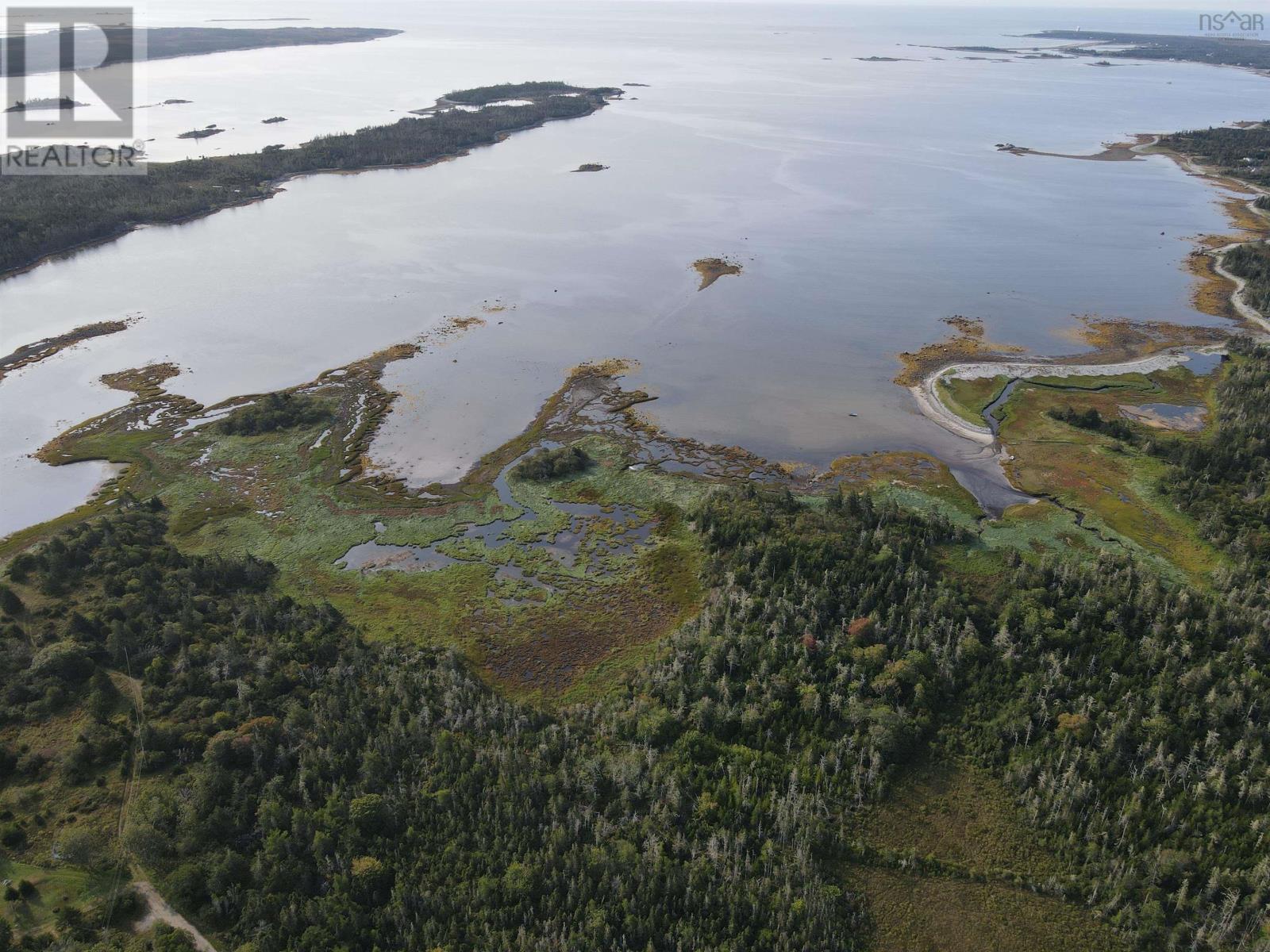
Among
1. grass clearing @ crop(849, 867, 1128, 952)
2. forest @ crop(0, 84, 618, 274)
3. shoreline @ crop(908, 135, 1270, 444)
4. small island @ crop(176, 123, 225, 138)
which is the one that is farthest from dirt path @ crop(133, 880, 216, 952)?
small island @ crop(176, 123, 225, 138)

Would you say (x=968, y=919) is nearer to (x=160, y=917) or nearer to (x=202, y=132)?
(x=160, y=917)

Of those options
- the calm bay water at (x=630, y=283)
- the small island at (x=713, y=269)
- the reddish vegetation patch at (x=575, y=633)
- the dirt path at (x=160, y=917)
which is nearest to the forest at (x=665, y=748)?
the dirt path at (x=160, y=917)

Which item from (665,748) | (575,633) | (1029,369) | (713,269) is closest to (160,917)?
(665,748)

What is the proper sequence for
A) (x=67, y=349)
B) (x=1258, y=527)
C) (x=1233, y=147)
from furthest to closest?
1. (x=1233, y=147)
2. (x=67, y=349)
3. (x=1258, y=527)

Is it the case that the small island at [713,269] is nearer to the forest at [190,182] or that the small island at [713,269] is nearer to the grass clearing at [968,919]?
the grass clearing at [968,919]

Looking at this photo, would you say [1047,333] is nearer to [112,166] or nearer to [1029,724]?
[1029,724]

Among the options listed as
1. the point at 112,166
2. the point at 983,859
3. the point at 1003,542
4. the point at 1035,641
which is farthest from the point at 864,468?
the point at 112,166
